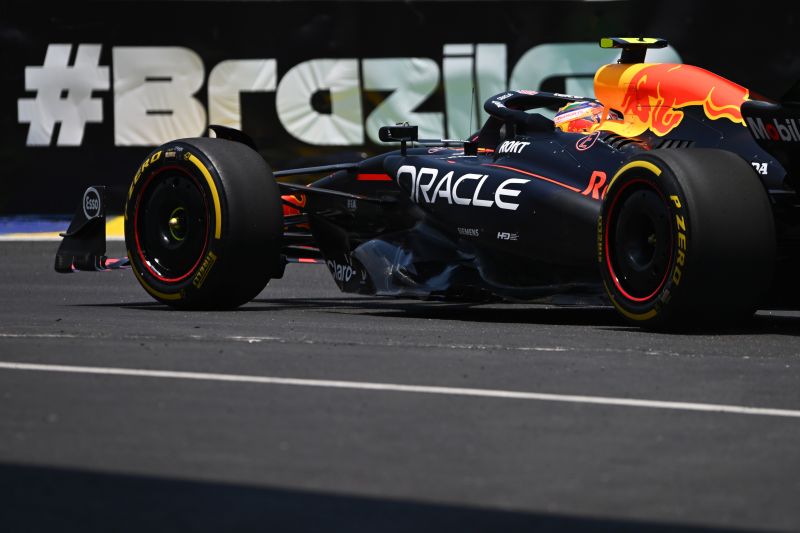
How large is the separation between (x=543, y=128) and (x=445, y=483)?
542 cm

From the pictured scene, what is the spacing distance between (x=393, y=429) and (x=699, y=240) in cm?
313

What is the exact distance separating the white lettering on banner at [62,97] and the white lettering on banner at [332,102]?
1899 millimetres

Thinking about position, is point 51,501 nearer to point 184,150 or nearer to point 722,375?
point 722,375

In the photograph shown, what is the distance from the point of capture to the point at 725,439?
17.0ft

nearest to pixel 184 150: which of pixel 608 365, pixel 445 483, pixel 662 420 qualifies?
pixel 608 365

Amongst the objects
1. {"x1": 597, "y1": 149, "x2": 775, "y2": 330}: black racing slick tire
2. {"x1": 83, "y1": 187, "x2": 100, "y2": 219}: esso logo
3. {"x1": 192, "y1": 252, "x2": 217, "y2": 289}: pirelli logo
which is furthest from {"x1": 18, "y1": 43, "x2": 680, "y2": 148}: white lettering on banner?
{"x1": 597, "y1": 149, "x2": 775, "y2": 330}: black racing slick tire

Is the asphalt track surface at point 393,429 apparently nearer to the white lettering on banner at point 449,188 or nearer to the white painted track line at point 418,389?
the white painted track line at point 418,389

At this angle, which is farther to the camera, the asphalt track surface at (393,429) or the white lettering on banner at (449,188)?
the white lettering on banner at (449,188)

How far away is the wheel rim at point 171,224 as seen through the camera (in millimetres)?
9984

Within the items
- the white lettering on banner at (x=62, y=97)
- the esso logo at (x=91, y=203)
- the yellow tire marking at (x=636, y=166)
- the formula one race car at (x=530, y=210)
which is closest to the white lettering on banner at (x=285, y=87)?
the white lettering on banner at (x=62, y=97)

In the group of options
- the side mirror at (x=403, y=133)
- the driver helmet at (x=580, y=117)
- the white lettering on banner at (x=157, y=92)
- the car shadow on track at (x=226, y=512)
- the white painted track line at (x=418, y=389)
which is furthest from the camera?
the white lettering on banner at (x=157, y=92)

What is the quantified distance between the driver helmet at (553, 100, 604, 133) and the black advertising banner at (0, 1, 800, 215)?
707cm

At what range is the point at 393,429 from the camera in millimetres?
5215

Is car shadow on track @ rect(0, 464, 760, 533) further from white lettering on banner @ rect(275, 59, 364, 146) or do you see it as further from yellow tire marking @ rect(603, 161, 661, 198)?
white lettering on banner @ rect(275, 59, 364, 146)
